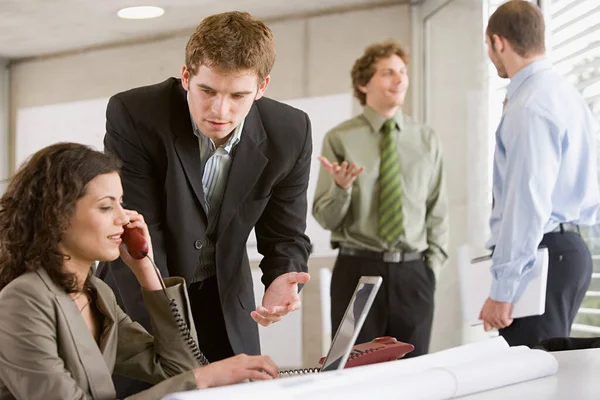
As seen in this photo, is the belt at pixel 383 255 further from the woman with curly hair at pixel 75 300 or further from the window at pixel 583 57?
the woman with curly hair at pixel 75 300

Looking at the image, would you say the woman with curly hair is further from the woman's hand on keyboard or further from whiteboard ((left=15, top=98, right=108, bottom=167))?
whiteboard ((left=15, top=98, right=108, bottom=167))

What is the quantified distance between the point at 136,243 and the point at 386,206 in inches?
79.4

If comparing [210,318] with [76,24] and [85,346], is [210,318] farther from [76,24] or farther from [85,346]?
[76,24]

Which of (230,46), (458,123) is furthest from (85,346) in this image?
(458,123)

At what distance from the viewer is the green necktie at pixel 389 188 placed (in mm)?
3400

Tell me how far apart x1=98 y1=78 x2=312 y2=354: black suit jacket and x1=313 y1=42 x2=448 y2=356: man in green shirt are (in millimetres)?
993

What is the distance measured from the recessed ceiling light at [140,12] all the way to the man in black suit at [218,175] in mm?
1612

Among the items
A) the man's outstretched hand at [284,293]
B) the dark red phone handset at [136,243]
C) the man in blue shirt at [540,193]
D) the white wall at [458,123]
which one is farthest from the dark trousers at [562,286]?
the white wall at [458,123]

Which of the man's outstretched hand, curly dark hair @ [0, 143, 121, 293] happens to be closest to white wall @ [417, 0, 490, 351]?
the man's outstretched hand

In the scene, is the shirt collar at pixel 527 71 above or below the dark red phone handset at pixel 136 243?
above

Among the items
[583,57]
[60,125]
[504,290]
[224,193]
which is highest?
[583,57]

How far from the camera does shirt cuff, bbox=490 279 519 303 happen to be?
8.02 ft

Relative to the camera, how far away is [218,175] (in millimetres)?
2129

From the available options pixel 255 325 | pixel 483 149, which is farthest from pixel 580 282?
pixel 483 149
